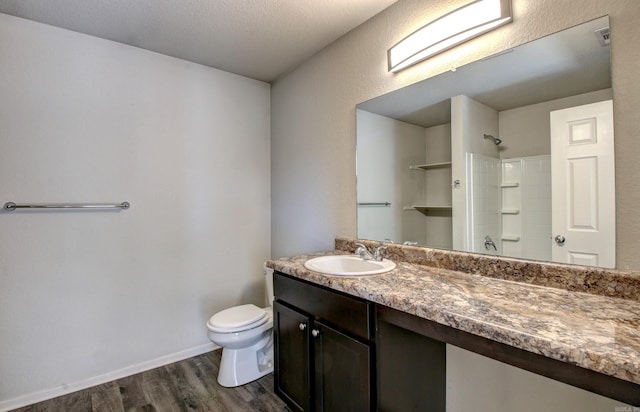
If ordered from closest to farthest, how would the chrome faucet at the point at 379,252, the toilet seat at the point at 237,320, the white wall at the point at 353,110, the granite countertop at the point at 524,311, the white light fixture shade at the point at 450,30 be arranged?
the granite countertop at the point at 524,311 → the white wall at the point at 353,110 → the white light fixture shade at the point at 450,30 → the chrome faucet at the point at 379,252 → the toilet seat at the point at 237,320

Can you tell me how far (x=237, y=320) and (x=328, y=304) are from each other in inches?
34.9

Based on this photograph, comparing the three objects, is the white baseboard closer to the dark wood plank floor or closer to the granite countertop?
the dark wood plank floor

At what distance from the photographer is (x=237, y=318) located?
1.92 meters

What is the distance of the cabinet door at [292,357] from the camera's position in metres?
1.42

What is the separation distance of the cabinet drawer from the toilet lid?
1.35 ft

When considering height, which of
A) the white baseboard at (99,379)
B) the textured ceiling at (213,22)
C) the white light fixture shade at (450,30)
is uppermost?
the textured ceiling at (213,22)

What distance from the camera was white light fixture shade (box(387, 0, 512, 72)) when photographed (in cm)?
121

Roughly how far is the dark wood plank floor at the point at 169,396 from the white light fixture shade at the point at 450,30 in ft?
6.62

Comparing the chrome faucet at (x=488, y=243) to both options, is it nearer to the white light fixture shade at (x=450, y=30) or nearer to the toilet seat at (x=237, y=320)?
the white light fixture shade at (x=450, y=30)

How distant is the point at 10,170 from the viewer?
5.61 feet

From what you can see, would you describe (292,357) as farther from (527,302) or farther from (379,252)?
(527,302)

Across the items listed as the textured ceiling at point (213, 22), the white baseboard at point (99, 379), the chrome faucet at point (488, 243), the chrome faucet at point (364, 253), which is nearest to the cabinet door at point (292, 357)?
the chrome faucet at point (364, 253)

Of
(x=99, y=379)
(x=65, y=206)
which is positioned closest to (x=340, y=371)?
(x=99, y=379)

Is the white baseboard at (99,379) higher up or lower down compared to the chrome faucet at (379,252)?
lower down
